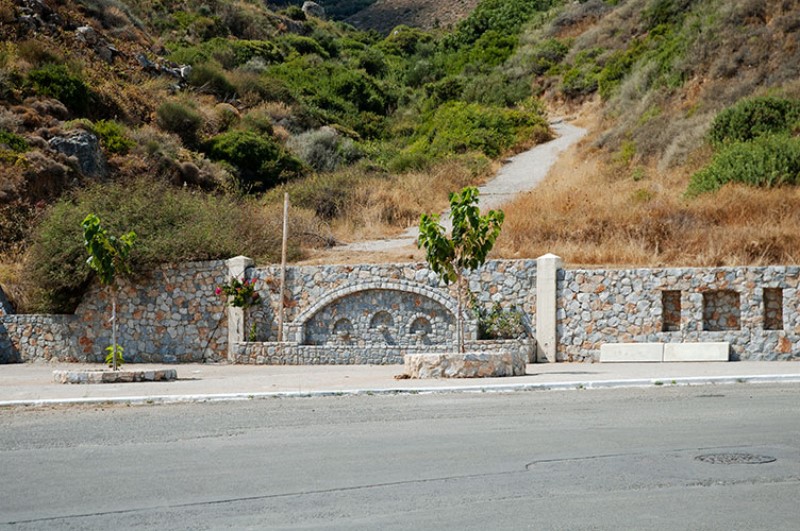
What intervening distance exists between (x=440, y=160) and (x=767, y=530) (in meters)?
38.1

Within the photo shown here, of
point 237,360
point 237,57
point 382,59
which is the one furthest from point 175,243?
point 382,59

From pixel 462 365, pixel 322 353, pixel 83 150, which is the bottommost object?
pixel 322 353

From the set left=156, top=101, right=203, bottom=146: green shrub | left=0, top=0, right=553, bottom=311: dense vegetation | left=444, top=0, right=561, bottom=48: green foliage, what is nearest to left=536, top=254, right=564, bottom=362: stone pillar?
left=0, top=0, right=553, bottom=311: dense vegetation

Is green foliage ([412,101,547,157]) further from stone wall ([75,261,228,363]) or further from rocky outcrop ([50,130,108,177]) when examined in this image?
stone wall ([75,261,228,363])

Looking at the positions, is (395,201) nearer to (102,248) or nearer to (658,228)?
(658,228)

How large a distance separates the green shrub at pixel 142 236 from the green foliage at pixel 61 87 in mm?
14433

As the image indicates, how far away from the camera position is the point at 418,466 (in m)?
9.55

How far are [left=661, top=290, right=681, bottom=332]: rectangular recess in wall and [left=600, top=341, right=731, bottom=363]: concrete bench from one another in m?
0.84

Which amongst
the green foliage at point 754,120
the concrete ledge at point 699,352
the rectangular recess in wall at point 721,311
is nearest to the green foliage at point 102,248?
the concrete ledge at point 699,352

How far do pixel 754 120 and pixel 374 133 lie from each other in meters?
30.9

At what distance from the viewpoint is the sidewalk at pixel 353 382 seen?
1636 cm

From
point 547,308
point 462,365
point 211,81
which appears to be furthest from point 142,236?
point 211,81

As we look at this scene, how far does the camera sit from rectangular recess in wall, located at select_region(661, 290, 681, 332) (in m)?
23.0

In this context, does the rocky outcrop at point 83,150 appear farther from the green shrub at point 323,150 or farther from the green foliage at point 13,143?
the green shrub at point 323,150
